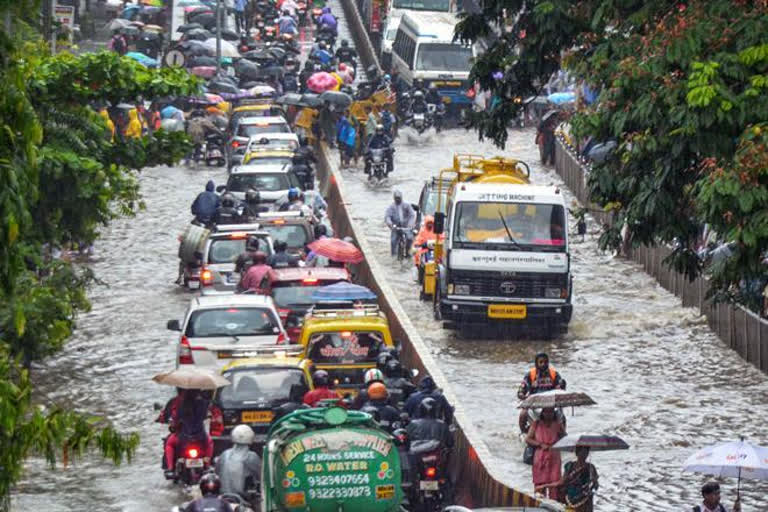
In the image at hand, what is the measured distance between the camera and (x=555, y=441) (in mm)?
21531

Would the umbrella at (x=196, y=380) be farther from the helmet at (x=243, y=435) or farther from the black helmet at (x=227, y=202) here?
the black helmet at (x=227, y=202)

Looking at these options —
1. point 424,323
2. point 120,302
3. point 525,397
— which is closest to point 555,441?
point 525,397

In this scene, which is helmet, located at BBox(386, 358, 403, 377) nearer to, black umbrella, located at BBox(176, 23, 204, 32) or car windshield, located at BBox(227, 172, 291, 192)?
car windshield, located at BBox(227, 172, 291, 192)

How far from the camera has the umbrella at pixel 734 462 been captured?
731 inches

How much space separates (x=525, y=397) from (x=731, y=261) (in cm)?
598

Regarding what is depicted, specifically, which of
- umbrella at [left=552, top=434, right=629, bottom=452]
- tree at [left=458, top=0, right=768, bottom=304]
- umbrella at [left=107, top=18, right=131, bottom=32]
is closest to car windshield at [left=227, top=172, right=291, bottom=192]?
tree at [left=458, top=0, right=768, bottom=304]

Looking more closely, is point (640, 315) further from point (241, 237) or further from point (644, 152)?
point (644, 152)

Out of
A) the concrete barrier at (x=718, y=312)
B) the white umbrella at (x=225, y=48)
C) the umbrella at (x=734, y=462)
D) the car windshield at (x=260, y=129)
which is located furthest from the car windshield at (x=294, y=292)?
the white umbrella at (x=225, y=48)

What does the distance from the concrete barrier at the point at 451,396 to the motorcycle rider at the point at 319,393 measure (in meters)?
1.54

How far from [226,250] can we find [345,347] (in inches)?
374

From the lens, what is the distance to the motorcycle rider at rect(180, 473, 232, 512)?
57.7 feet

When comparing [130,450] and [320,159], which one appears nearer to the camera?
[130,450]

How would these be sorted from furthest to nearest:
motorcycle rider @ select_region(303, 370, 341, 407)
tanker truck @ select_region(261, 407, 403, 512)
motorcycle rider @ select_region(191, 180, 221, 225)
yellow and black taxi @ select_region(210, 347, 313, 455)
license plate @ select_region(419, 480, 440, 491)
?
1. motorcycle rider @ select_region(191, 180, 221, 225)
2. yellow and black taxi @ select_region(210, 347, 313, 455)
3. motorcycle rider @ select_region(303, 370, 341, 407)
4. license plate @ select_region(419, 480, 440, 491)
5. tanker truck @ select_region(261, 407, 403, 512)

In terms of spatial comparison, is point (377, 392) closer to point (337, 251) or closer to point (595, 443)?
point (595, 443)
